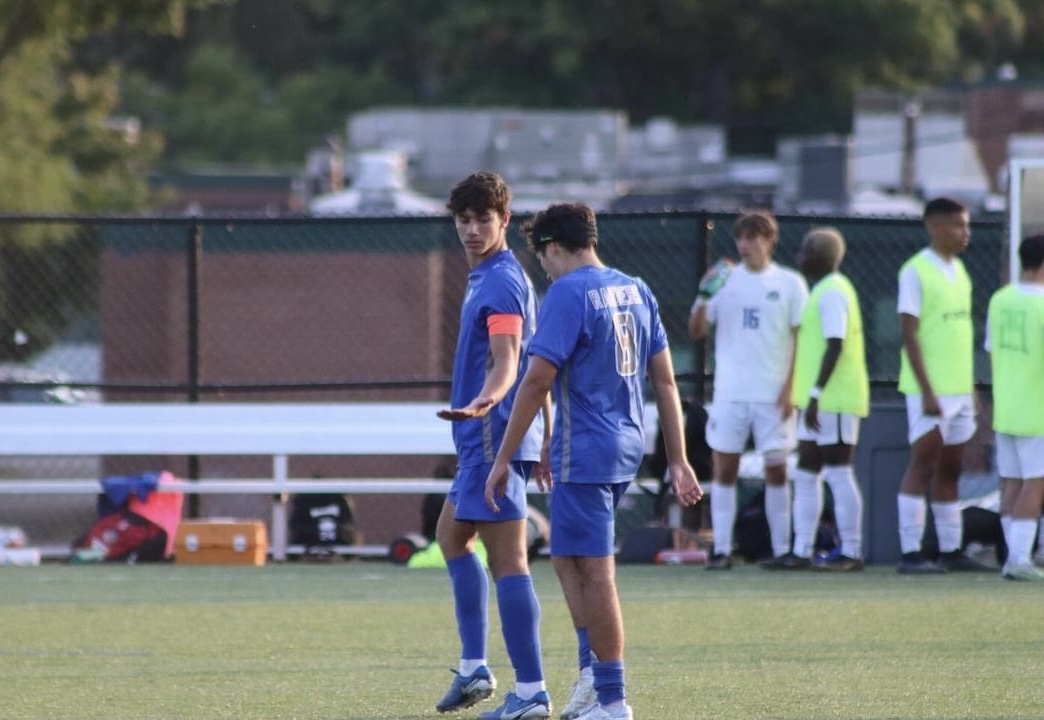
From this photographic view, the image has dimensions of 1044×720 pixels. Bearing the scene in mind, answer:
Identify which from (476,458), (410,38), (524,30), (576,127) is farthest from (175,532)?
(410,38)

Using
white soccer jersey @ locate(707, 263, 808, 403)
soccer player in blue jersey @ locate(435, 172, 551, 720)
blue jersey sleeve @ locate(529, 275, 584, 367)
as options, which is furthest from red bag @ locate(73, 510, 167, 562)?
blue jersey sleeve @ locate(529, 275, 584, 367)

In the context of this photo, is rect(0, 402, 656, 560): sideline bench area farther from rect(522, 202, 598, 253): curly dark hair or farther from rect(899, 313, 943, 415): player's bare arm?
rect(522, 202, 598, 253): curly dark hair

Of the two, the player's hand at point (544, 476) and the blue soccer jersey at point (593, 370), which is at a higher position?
the blue soccer jersey at point (593, 370)

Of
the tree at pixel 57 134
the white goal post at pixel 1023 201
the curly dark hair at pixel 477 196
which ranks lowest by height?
the curly dark hair at pixel 477 196

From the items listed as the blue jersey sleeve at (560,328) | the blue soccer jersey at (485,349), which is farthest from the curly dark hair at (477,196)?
the blue jersey sleeve at (560,328)

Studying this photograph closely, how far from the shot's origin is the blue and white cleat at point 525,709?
21.9ft

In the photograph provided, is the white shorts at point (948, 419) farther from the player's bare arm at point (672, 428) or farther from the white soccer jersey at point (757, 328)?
the player's bare arm at point (672, 428)

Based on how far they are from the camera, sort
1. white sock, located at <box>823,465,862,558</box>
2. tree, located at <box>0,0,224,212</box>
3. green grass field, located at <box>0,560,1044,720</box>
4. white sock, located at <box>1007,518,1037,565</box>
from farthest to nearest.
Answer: tree, located at <box>0,0,224,212</box> < white sock, located at <box>823,465,862,558</box> < white sock, located at <box>1007,518,1037,565</box> < green grass field, located at <box>0,560,1044,720</box>

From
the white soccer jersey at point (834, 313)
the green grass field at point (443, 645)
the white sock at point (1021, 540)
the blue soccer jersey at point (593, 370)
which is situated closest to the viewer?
the blue soccer jersey at point (593, 370)

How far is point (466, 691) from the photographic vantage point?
6.95m

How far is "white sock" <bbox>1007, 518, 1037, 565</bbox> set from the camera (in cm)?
1074

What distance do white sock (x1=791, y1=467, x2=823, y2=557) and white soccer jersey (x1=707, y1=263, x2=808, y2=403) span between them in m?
0.53

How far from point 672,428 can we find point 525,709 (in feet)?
3.68

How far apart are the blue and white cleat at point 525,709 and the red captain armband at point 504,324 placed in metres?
1.30
